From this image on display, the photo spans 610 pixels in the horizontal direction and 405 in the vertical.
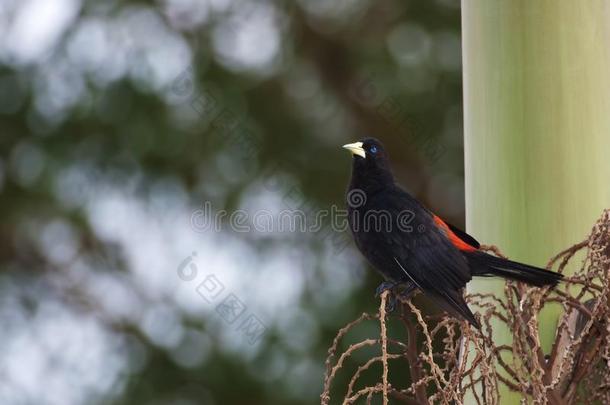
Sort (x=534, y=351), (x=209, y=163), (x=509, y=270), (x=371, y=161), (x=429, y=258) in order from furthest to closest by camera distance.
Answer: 1. (x=209, y=163)
2. (x=371, y=161)
3. (x=429, y=258)
4. (x=509, y=270)
5. (x=534, y=351)

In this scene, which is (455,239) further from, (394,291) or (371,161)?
(371,161)

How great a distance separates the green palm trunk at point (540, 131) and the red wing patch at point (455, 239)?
3 centimetres

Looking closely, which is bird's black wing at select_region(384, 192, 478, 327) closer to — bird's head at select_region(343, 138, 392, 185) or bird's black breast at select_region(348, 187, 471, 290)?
bird's black breast at select_region(348, 187, 471, 290)

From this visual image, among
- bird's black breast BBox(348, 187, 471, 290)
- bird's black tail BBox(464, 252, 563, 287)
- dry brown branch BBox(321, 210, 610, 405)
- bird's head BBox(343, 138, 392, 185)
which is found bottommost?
A: dry brown branch BBox(321, 210, 610, 405)

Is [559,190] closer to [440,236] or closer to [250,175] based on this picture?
[440,236]

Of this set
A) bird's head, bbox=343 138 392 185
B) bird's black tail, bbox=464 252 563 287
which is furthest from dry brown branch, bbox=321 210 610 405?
bird's head, bbox=343 138 392 185

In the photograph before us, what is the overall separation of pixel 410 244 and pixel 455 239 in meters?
0.08

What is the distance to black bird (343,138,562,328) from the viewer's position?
150 cm

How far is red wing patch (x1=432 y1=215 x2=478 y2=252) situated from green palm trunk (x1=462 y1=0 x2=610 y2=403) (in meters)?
0.03

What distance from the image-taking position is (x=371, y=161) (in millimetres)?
1823

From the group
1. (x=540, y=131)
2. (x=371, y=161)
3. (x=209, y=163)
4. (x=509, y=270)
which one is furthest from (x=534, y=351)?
(x=209, y=163)

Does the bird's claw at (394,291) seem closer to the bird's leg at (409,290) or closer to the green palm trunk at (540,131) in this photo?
the bird's leg at (409,290)

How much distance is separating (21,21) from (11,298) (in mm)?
985

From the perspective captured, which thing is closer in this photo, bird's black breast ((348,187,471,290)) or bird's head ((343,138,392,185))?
bird's black breast ((348,187,471,290))
